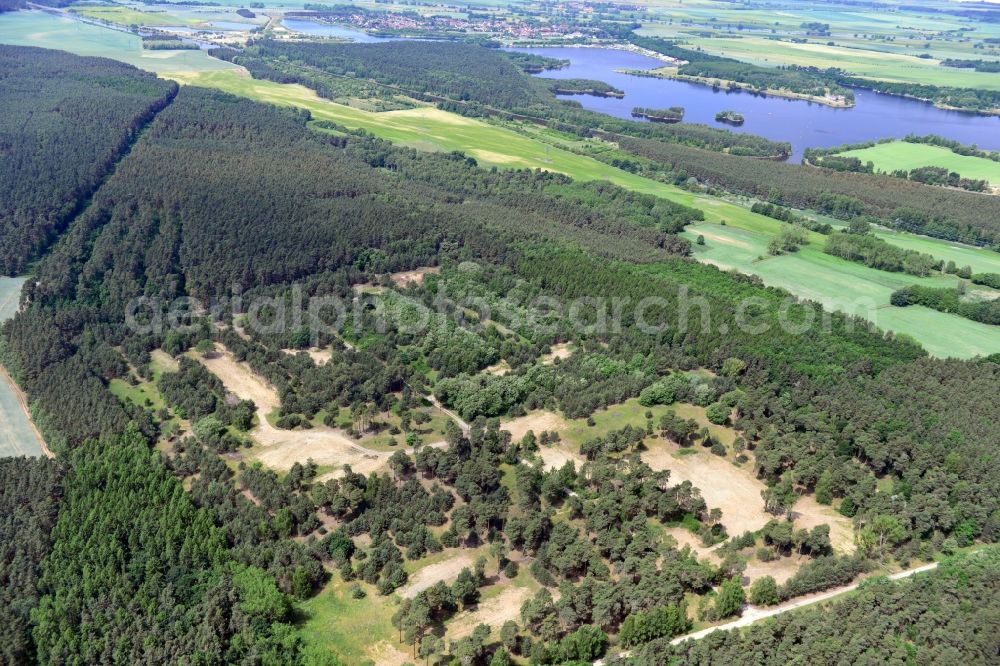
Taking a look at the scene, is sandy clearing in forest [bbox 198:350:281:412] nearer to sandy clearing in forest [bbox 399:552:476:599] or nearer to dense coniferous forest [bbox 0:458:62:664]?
dense coniferous forest [bbox 0:458:62:664]

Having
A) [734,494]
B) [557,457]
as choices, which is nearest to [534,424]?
[557,457]

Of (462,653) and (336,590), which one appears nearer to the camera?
(462,653)

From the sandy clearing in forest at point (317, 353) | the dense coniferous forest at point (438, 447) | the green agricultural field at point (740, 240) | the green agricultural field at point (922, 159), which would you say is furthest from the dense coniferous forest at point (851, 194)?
the sandy clearing in forest at point (317, 353)

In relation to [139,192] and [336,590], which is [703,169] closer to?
[139,192]

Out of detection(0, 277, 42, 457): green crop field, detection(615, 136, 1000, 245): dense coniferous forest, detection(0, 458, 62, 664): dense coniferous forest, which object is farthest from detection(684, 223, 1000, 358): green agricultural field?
detection(0, 458, 62, 664): dense coniferous forest

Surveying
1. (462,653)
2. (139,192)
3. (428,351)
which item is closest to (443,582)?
(462,653)

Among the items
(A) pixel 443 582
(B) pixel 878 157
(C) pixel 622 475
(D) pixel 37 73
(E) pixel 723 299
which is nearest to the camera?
(A) pixel 443 582
